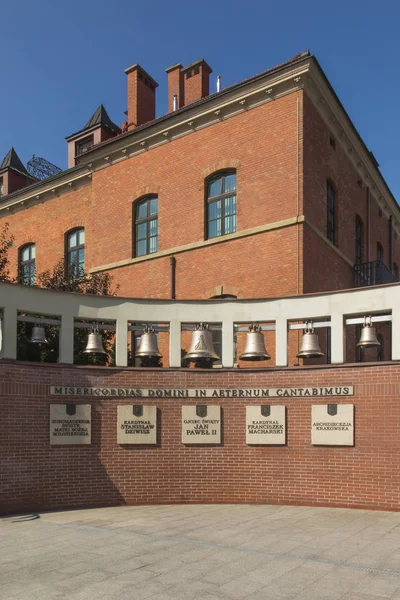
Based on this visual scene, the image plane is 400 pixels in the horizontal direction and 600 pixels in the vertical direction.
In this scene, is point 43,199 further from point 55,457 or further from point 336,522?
point 336,522

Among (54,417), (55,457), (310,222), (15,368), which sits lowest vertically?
(55,457)

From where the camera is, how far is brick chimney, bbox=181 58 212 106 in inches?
856

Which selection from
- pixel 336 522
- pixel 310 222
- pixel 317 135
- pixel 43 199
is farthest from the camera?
pixel 43 199

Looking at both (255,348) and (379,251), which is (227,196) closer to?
(255,348)

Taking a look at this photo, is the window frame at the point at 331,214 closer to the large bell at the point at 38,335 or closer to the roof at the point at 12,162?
the large bell at the point at 38,335

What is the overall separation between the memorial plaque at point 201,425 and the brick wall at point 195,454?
0.16m

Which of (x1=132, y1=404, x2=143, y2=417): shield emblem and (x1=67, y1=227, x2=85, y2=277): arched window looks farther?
(x1=67, y1=227, x2=85, y2=277): arched window

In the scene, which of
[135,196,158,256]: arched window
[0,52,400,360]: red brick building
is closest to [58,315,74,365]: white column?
[0,52,400,360]: red brick building

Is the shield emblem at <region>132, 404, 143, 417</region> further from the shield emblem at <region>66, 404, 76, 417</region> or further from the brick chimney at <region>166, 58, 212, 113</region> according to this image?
the brick chimney at <region>166, 58, 212, 113</region>

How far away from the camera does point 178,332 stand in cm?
1294

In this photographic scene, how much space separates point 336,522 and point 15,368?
6.54m

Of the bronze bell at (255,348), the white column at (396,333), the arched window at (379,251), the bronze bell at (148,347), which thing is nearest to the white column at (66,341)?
the bronze bell at (148,347)

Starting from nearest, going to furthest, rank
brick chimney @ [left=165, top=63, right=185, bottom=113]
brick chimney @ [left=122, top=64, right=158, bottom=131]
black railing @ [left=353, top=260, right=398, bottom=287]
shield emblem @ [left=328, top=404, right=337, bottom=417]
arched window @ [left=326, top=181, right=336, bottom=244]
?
shield emblem @ [left=328, top=404, right=337, bottom=417] → arched window @ [left=326, top=181, right=336, bottom=244] → black railing @ [left=353, top=260, right=398, bottom=287] → brick chimney @ [left=165, top=63, right=185, bottom=113] → brick chimney @ [left=122, top=64, right=158, bottom=131]

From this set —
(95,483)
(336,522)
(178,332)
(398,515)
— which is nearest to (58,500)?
(95,483)
